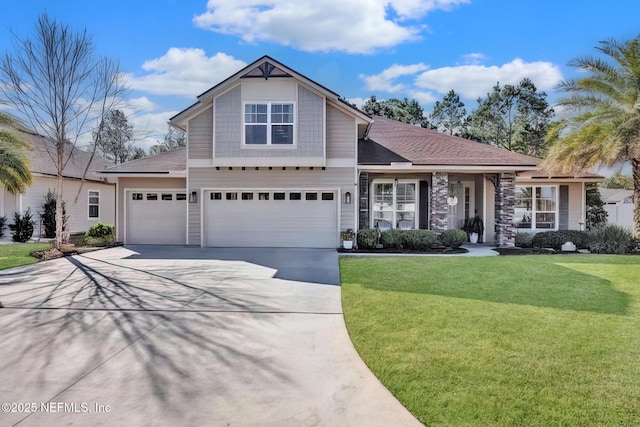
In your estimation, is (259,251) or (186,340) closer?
(186,340)

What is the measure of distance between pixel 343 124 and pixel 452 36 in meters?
8.43

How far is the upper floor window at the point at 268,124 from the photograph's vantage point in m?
14.6

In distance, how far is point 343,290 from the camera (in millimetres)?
7941

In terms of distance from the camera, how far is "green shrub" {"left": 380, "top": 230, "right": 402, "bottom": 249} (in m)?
14.8

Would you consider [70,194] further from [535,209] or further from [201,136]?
[535,209]

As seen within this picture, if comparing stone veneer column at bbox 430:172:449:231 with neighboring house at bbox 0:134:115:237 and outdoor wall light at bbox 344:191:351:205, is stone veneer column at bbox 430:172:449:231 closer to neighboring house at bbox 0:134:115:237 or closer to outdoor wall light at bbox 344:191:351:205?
outdoor wall light at bbox 344:191:351:205

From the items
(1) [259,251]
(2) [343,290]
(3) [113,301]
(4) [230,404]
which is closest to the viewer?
(4) [230,404]

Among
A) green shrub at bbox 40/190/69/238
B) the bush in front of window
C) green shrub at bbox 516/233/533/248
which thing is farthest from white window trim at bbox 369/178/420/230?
green shrub at bbox 40/190/69/238

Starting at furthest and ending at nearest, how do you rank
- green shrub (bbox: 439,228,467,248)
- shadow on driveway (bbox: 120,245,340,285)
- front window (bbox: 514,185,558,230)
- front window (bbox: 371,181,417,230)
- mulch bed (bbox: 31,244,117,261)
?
front window (bbox: 514,185,558,230) < front window (bbox: 371,181,417,230) < green shrub (bbox: 439,228,467,248) < mulch bed (bbox: 31,244,117,261) < shadow on driveway (bbox: 120,245,340,285)

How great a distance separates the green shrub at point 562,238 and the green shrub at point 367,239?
6.64 meters

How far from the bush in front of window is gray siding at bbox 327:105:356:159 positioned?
9.45m

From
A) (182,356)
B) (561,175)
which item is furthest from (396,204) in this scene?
(182,356)

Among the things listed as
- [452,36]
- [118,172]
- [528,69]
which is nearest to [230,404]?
[118,172]

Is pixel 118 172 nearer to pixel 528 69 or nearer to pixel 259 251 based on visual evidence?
pixel 259 251
